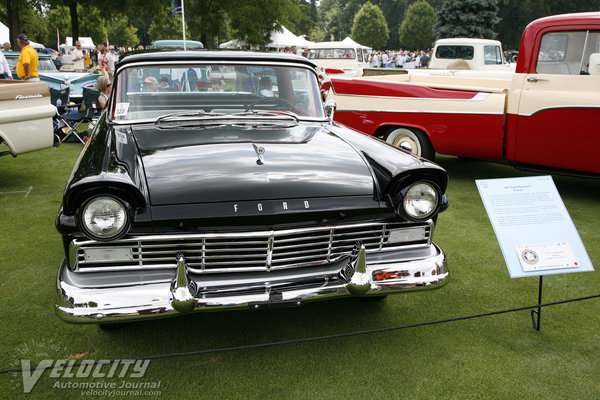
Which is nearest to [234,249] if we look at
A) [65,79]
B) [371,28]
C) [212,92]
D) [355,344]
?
[355,344]

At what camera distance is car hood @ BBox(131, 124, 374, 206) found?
8.51 ft

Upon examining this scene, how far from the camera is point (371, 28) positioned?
57.9 metres

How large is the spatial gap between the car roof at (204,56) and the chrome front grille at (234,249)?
69.9 inches

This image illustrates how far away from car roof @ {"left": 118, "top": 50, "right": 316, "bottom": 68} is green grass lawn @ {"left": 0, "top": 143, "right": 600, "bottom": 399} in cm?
166

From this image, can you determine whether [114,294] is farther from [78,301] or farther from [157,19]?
Result: [157,19]

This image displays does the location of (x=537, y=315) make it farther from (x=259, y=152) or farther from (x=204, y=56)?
(x=204, y=56)

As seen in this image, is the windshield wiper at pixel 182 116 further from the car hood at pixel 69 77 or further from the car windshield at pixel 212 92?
the car hood at pixel 69 77

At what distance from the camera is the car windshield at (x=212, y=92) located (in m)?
3.65

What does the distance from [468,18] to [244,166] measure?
3420 centimetres

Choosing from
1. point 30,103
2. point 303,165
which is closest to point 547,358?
point 303,165

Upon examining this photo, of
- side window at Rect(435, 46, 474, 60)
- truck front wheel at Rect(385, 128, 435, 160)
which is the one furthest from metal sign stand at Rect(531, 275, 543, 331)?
side window at Rect(435, 46, 474, 60)

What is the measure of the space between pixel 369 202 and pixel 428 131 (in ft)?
13.5

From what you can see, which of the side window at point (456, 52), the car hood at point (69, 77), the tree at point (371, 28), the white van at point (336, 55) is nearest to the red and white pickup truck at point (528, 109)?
the car hood at point (69, 77)

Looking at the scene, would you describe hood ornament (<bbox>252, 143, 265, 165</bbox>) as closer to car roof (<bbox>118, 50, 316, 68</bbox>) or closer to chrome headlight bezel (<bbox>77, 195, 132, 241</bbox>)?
chrome headlight bezel (<bbox>77, 195, 132, 241</bbox>)
